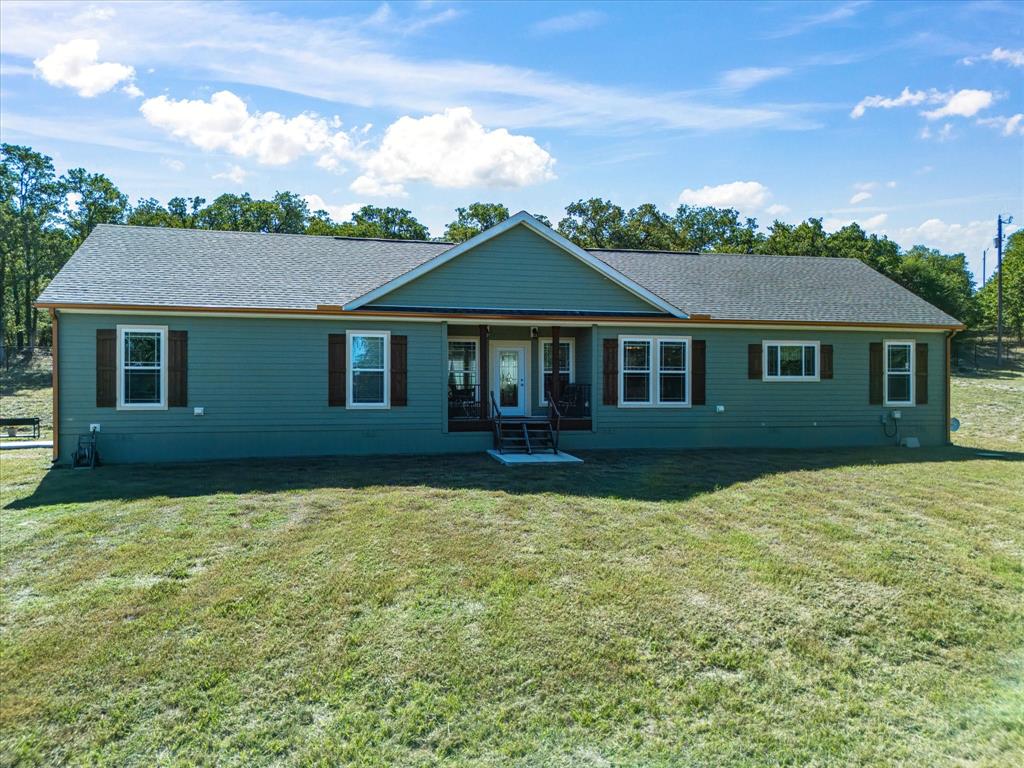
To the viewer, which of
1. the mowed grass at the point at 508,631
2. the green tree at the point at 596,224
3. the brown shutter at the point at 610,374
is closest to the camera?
the mowed grass at the point at 508,631

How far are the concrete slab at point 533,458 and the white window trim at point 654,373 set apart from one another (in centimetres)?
241

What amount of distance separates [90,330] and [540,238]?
8758 millimetres

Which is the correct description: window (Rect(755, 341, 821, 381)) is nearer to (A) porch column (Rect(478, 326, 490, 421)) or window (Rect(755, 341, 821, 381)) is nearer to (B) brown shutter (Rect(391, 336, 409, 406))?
(A) porch column (Rect(478, 326, 490, 421))

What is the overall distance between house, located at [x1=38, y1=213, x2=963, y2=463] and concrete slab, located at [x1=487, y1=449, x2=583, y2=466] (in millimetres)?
1123

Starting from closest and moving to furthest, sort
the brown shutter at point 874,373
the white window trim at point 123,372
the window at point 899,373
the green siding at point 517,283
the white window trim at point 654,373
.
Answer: the white window trim at point 123,372
the green siding at point 517,283
the white window trim at point 654,373
the brown shutter at point 874,373
the window at point 899,373

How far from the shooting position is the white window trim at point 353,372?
507 inches

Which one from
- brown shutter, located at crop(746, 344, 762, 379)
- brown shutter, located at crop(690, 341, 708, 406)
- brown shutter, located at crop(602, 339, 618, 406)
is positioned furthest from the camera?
brown shutter, located at crop(746, 344, 762, 379)

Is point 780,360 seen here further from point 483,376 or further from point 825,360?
point 483,376

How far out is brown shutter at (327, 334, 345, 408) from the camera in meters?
12.8

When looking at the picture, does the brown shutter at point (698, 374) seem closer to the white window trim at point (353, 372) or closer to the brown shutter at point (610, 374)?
the brown shutter at point (610, 374)

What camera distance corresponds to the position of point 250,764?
3641 millimetres

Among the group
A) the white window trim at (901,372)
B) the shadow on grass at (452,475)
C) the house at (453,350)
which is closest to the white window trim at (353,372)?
the house at (453,350)

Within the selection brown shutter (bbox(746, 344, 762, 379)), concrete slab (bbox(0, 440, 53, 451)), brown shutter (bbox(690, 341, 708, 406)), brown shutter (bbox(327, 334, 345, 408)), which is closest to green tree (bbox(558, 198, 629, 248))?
brown shutter (bbox(746, 344, 762, 379))

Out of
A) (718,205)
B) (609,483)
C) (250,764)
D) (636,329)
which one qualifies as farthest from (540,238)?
(718,205)
